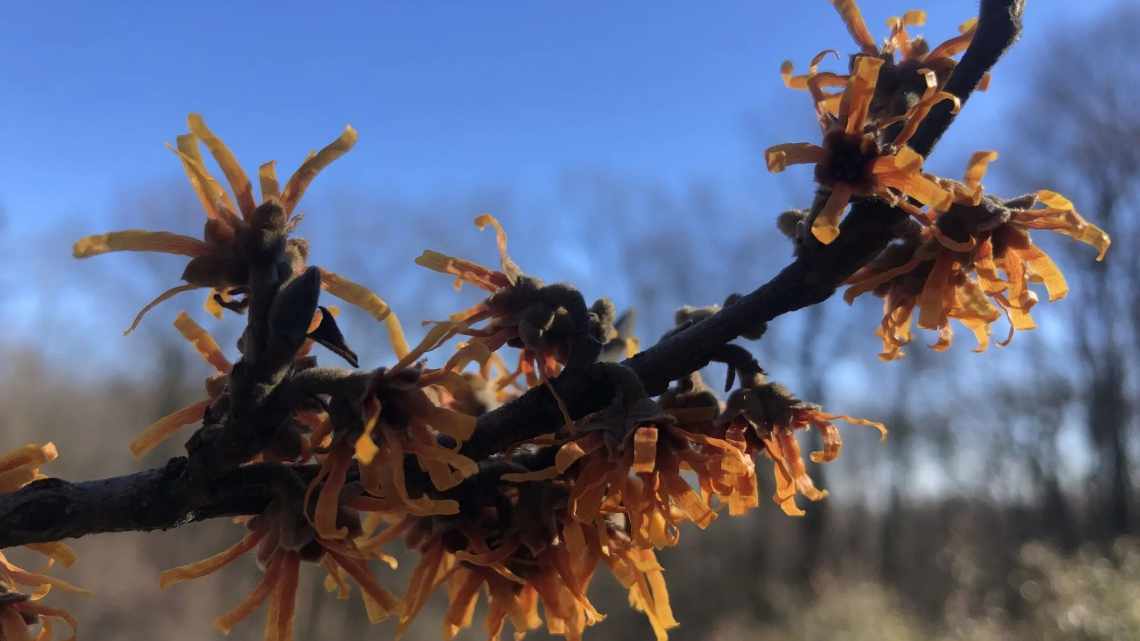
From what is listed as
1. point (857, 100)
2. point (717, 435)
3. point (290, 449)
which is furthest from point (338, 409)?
point (857, 100)

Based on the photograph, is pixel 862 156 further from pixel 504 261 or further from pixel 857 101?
pixel 504 261

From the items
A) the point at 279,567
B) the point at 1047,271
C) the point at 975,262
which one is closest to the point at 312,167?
the point at 279,567

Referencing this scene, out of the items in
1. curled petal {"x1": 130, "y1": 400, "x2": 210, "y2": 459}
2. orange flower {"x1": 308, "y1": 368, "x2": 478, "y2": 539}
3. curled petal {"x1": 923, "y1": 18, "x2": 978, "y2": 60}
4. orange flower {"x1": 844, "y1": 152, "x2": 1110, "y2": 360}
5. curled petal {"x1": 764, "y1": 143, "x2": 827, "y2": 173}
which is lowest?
orange flower {"x1": 308, "y1": 368, "x2": 478, "y2": 539}

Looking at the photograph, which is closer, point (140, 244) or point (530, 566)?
point (140, 244)

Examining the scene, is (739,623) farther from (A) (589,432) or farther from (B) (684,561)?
(A) (589,432)

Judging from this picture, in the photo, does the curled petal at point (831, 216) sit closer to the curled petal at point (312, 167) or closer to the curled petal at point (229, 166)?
the curled petal at point (312, 167)

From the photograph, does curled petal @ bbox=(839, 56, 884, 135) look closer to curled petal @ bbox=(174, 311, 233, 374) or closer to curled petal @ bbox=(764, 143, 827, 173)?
curled petal @ bbox=(764, 143, 827, 173)

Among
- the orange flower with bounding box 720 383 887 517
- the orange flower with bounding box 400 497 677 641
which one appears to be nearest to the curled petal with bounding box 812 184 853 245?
the orange flower with bounding box 720 383 887 517
